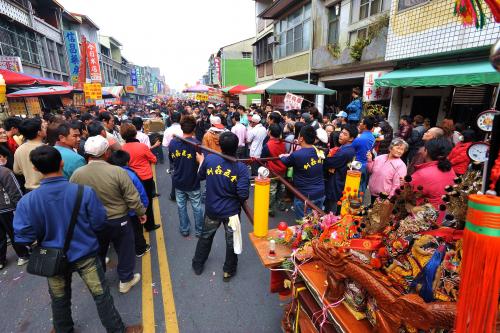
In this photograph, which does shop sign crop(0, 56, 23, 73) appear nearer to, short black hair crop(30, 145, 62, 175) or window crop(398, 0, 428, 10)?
short black hair crop(30, 145, 62, 175)

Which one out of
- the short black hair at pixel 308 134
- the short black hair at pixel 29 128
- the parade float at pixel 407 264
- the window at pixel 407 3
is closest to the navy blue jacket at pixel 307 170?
the short black hair at pixel 308 134

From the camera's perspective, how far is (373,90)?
9234 millimetres

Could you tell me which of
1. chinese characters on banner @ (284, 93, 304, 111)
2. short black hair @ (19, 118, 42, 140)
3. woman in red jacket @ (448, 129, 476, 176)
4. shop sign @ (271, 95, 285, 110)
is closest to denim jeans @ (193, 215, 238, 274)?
short black hair @ (19, 118, 42, 140)

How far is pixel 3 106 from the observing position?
1052cm

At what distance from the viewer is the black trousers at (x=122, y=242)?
316 cm

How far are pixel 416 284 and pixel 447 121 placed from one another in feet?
18.7

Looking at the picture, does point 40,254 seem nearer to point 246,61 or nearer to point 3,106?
point 3,106

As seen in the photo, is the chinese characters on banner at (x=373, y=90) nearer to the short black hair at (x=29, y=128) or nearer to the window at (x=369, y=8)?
the window at (x=369, y=8)

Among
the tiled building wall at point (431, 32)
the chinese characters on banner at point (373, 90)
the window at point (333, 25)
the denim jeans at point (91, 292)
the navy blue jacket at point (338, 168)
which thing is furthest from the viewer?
the window at point (333, 25)

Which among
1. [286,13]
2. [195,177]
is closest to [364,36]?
[286,13]

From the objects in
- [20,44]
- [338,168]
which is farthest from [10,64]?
[338,168]

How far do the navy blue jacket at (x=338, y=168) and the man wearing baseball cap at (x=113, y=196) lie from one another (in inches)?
121

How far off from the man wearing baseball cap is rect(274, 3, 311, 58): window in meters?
13.6

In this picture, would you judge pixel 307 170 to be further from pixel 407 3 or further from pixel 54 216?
pixel 407 3
